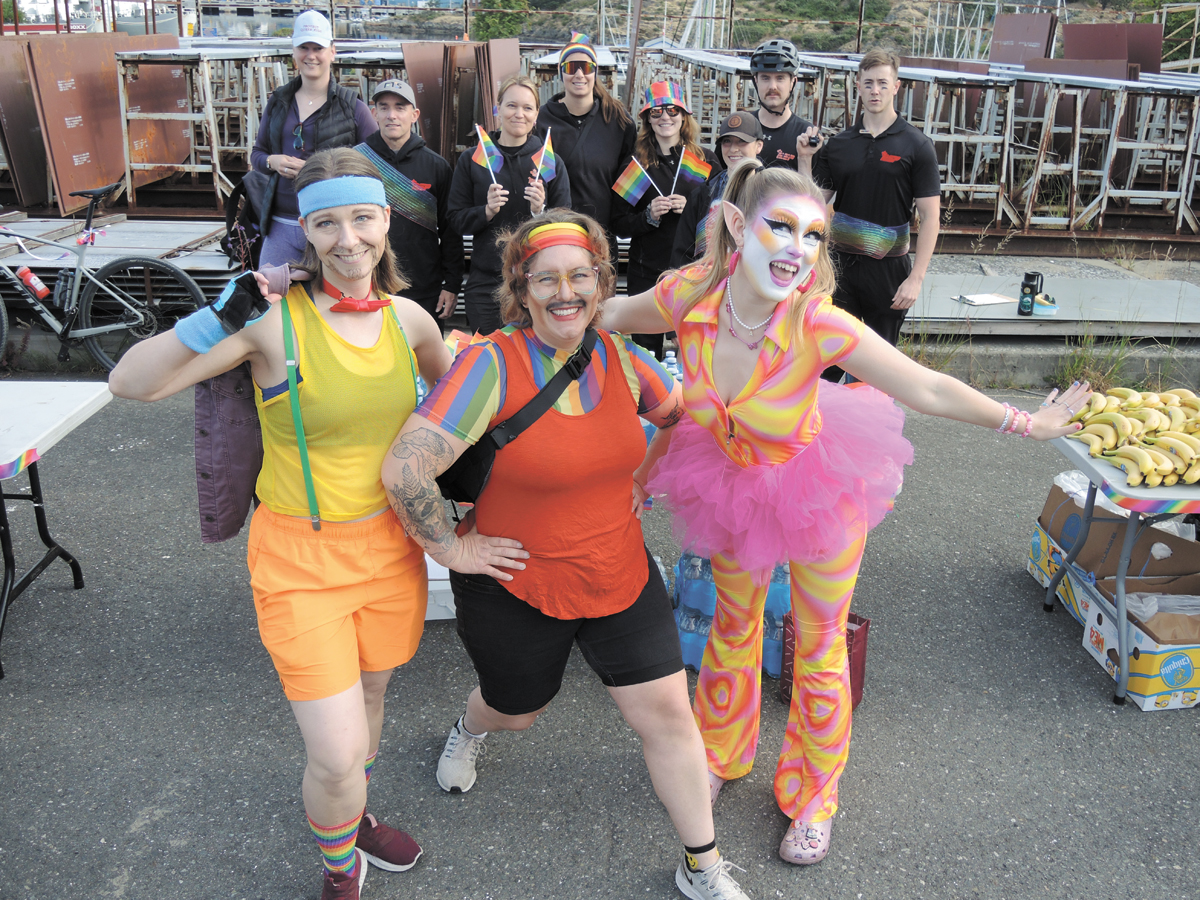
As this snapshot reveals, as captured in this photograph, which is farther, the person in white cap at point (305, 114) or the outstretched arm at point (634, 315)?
the person in white cap at point (305, 114)

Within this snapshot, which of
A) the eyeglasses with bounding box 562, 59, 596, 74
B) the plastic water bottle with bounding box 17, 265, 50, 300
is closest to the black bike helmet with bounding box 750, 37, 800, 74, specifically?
the eyeglasses with bounding box 562, 59, 596, 74

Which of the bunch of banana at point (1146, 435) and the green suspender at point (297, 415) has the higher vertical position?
the green suspender at point (297, 415)

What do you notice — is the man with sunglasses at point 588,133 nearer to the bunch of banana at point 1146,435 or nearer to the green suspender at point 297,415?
the bunch of banana at point 1146,435

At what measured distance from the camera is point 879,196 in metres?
4.81

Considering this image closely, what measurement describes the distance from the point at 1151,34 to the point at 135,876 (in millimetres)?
15041

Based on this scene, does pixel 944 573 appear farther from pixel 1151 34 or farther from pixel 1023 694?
pixel 1151 34

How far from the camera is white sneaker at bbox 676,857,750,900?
97.3 inches

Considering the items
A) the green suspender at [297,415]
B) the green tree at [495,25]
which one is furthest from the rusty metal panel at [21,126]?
the green tree at [495,25]

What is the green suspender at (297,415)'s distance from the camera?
7.08 feet

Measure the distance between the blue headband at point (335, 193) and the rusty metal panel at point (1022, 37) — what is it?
14.1 metres

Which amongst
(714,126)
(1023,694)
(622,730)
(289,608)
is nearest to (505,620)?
(289,608)

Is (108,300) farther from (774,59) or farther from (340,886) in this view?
(340,886)

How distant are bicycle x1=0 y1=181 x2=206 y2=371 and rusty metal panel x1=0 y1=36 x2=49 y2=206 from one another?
2.43m

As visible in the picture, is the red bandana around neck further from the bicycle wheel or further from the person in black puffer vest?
the bicycle wheel
